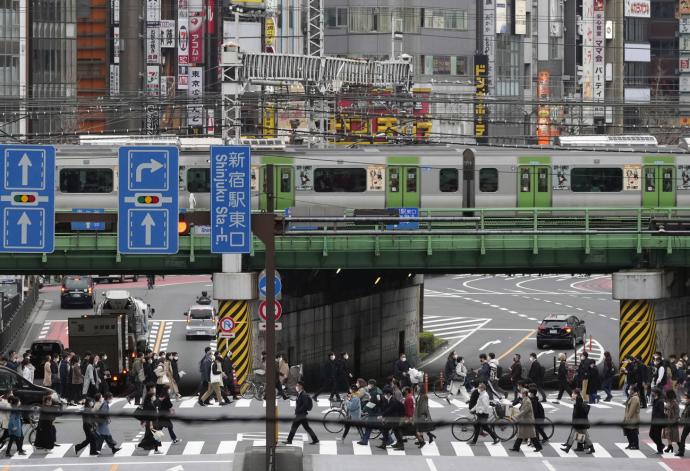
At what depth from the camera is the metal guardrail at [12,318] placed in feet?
203

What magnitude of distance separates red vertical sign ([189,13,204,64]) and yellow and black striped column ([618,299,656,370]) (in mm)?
71424

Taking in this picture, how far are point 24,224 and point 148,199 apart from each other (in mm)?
2502

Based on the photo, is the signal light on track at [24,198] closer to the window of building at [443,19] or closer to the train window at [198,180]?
the train window at [198,180]

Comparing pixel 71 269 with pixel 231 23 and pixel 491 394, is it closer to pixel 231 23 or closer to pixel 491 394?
pixel 491 394

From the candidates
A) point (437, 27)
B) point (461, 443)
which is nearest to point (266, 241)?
point (461, 443)

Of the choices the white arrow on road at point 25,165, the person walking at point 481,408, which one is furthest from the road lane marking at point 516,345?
the white arrow on road at point 25,165

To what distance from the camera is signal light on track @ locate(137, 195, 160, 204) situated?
28172 millimetres

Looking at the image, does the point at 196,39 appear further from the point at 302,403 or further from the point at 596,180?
the point at 302,403

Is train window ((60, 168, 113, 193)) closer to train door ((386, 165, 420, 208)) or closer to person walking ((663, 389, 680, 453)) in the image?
train door ((386, 165, 420, 208))

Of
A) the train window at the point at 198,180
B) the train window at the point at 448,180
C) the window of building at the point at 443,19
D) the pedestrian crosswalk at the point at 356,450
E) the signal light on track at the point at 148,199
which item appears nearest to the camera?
the signal light on track at the point at 148,199

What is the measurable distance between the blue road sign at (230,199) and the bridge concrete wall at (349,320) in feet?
42.6

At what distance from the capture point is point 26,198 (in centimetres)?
2809

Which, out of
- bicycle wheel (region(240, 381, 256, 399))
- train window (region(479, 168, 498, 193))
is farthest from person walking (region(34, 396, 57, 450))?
train window (region(479, 168, 498, 193))

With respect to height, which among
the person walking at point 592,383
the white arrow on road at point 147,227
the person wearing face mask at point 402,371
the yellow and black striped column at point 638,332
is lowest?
the person walking at point 592,383
